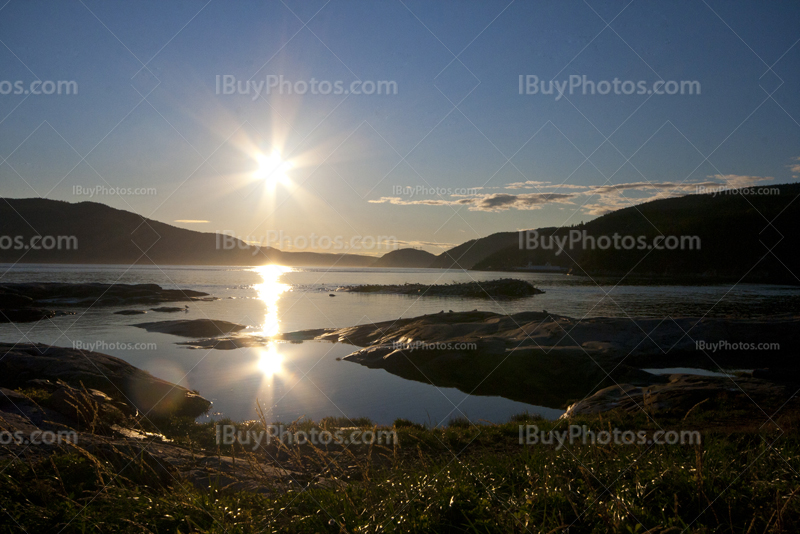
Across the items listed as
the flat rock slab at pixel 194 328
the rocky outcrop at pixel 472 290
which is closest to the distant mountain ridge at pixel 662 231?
the rocky outcrop at pixel 472 290

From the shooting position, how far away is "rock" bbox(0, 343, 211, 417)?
13.3 m

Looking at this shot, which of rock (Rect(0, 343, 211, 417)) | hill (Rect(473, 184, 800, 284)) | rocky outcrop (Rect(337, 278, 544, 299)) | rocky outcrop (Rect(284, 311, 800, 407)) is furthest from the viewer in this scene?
hill (Rect(473, 184, 800, 284))

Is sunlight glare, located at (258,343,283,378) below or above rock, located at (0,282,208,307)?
below

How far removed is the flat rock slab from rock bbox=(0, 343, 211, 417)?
1591 cm

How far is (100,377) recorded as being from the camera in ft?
45.8

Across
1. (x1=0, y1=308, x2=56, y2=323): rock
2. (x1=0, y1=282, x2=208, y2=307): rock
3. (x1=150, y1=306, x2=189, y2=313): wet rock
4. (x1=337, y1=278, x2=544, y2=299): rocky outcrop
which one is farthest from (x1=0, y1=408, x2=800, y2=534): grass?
(x1=337, y1=278, x2=544, y2=299): rocky outcrop

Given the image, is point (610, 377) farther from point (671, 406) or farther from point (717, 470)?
point (717, 470)

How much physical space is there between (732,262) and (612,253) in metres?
36.2

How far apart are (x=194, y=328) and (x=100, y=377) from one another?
61.8ft

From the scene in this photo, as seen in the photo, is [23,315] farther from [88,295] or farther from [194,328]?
[194,328]

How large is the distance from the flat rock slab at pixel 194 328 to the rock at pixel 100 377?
15.9 metres

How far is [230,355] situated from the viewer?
24.5 metres

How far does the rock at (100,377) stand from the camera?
43.7 feet

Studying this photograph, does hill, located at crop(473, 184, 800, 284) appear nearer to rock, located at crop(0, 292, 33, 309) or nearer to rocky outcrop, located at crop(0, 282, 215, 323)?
rocky outcrop, located at crop(0, 282, 215, 323)
